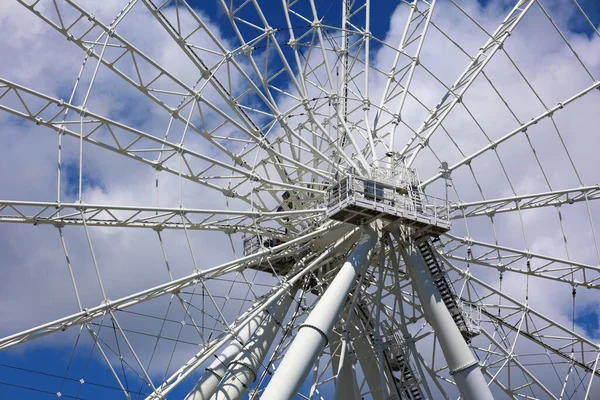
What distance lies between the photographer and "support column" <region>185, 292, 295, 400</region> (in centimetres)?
3228

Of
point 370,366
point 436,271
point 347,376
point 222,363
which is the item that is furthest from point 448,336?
point 222,363

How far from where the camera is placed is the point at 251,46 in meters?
33.0

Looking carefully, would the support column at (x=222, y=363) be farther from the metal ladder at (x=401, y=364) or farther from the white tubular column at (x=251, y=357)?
the metal ladder at (x=401, y=364)

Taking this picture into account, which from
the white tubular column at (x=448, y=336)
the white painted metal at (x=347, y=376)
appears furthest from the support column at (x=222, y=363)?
the white tubular column at (x=448, y=336)

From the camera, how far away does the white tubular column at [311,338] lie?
2497 centimetres

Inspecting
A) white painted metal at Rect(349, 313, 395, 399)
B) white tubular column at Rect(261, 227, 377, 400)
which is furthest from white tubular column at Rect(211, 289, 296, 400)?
white tubular column at Rect(261, 227, 377, 400)

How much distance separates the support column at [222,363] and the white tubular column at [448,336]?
285 inches

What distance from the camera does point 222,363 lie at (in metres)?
33.2

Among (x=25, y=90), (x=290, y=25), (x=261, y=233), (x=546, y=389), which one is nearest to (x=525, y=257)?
(x=546, y=389)

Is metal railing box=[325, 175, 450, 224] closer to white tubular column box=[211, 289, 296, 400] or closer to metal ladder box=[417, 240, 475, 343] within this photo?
metal ladder box=[417, 240, 475, 343]

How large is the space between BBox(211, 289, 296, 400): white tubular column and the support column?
0.19 metres

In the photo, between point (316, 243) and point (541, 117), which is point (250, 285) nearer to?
point (316, 243)

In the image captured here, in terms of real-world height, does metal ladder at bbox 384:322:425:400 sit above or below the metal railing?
below

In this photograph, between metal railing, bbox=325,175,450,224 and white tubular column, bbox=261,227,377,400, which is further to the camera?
metal railing, bbox=325,175,450,224
